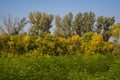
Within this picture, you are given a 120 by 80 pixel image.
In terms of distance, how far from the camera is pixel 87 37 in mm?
47625

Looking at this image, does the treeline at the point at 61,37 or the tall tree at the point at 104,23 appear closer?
the treeline at the point at 61,37

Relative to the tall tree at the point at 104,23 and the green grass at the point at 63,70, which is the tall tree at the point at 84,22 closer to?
the tall tree at the point at 104,23

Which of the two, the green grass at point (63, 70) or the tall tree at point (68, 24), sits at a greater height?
the tall tree at point (68, 24)

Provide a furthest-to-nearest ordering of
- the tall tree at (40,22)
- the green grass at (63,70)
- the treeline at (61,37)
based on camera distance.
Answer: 1. the tall tree at (40,22)
2. the treeline at (61,37)
3. the green grass at (63,70)

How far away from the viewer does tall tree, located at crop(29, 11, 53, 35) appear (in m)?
53.8

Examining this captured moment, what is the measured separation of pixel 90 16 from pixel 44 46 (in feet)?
70.1

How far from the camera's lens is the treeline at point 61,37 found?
40406mm

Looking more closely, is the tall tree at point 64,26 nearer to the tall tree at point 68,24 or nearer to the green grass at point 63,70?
the tall tree at point 68,24

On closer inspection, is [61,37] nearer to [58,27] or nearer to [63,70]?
[58,27]

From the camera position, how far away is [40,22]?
55375 mm

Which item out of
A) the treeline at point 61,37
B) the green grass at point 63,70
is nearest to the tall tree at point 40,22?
the treeline at point 61,37

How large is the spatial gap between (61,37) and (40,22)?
8240mm

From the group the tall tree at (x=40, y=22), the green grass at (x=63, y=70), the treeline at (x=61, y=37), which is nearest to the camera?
the green grass at (x=63, y=70)

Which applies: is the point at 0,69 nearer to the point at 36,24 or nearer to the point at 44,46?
the point at 44,46
